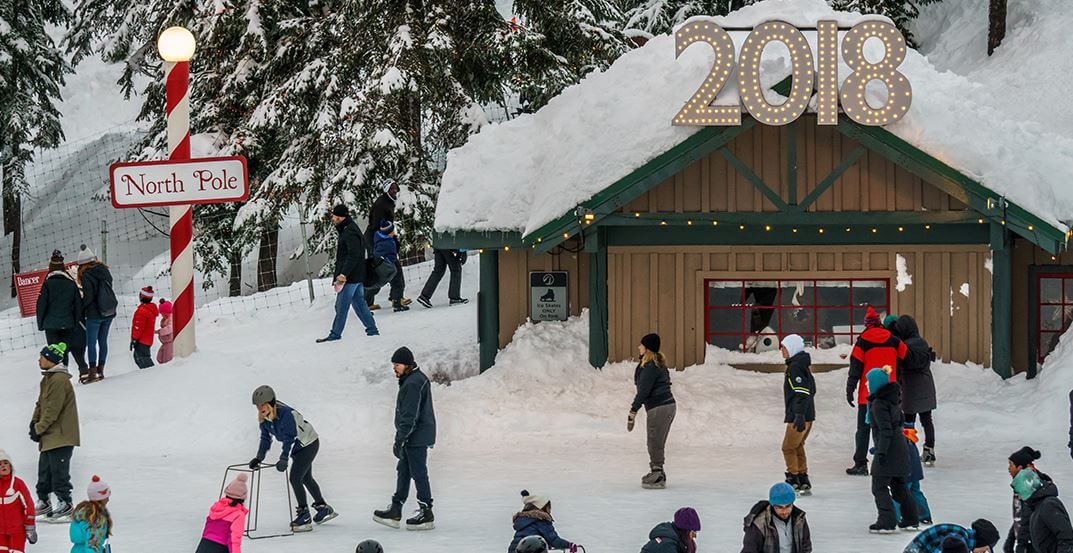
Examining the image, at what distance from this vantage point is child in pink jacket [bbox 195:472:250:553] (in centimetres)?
888

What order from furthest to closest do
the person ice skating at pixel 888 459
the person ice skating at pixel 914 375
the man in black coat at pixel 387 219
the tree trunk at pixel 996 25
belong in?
the tree trunk at pixel 996 25 → the man in black coat at pixel 387 219 → the person ice skating at pixel 914 375 → the person ice skating at pixel 888 459

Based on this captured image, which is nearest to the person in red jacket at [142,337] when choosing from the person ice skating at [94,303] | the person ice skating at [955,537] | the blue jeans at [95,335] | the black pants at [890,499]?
the blue jeans at [95,335]

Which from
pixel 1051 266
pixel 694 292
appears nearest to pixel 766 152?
pixel 694 292

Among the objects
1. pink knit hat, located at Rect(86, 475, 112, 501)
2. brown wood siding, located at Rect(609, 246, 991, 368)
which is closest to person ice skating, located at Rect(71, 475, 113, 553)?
pink knit hat, located at Rect(86, 475, 112, 501)

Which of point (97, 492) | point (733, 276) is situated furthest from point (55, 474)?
point (733, 276)

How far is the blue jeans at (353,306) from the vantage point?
18.9m

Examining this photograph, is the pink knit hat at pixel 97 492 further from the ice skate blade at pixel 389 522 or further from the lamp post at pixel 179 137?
the lamp post at pixel 179 137

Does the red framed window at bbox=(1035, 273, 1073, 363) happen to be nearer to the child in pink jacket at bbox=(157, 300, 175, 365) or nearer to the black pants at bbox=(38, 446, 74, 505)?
the child in pink jacket at bbox=(157, 300, 175, 365)

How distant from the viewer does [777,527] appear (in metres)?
8.26

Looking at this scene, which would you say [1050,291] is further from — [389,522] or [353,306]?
[389,522]

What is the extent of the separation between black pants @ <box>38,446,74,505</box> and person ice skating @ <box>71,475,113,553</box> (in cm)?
284

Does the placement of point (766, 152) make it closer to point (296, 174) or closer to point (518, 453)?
point (518, 453)

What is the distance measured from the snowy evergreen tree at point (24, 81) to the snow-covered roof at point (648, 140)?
59.6 ft

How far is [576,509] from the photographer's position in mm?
11945
